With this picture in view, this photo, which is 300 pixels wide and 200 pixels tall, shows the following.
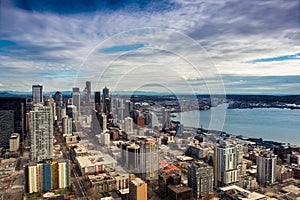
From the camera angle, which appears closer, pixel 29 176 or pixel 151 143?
pixel 151 143

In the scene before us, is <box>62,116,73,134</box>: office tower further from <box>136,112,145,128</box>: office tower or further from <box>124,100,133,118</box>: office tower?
<box>136,112,145,128</box>: office tower

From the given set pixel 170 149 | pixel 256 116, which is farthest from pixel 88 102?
pixel 256 116

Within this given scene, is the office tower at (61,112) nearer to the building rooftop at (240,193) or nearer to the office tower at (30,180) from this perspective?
the office tower at (30,180)

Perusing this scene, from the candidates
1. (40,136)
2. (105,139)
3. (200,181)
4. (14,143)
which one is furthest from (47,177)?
(200,181)

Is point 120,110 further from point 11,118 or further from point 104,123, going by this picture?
point 11,118

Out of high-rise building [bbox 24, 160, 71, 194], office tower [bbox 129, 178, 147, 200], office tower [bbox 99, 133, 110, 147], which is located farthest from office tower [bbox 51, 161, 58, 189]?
office tower [bbox 129, 178, 147, 200]

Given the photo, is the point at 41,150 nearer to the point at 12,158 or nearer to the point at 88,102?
the point at 12,158
